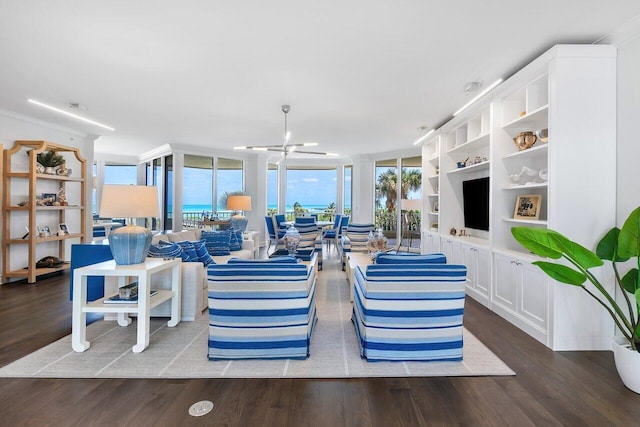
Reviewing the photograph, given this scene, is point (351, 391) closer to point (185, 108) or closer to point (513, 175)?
point (513, 175)

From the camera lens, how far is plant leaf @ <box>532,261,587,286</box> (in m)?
2.36

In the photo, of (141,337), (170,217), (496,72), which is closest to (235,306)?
(141,337)

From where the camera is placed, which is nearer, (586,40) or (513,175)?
(586,40)

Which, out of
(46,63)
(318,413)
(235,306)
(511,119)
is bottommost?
(318,413)

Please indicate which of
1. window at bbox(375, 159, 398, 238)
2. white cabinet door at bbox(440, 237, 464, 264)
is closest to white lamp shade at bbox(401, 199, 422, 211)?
white cabinet door at bbox(440, 237, 464, 264)

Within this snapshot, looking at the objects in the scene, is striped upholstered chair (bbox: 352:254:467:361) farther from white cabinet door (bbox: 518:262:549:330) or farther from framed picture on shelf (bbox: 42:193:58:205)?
framed picture on shelf (bbox: 42:193:58:205)

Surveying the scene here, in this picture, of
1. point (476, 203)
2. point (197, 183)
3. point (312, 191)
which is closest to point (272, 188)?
point (312, 191)

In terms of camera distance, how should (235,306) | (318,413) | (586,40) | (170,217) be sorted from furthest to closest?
(170,217)
(586,40)
(235,306)
(318,413)

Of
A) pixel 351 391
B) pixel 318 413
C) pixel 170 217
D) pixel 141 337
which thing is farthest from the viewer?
pixel 170 217

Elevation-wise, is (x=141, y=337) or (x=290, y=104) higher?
(x=290, y=104)

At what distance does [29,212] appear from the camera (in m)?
5.10

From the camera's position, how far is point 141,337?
8.77 feet

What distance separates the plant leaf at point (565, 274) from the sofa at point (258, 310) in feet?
6.02

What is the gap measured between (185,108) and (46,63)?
1.74 meters
